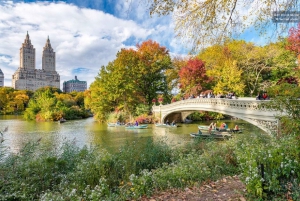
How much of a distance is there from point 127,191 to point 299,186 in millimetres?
2396

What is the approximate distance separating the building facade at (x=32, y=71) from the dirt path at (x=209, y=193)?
4681 inches

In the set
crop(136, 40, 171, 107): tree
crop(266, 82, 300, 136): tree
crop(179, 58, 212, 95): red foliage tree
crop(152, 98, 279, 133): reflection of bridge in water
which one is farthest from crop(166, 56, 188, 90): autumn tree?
crop(266, 82, 300, 136): tree

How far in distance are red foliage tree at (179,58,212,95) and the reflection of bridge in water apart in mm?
4396

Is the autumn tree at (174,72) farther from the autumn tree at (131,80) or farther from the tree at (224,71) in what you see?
the tree at (224,71)

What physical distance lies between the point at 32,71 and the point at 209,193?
5048 inches

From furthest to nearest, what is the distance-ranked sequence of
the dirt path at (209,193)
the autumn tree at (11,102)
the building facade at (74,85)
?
1. the building facade at (74,85)
2. the autumn tree at (11,102)
3. the dirt path at (209,193)

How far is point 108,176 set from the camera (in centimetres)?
495

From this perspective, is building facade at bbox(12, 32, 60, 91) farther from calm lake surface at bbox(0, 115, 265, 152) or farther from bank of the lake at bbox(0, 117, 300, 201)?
bank of the lake at bbox(0, 117, 300, 201)

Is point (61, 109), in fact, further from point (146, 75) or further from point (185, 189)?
point (185, 189)

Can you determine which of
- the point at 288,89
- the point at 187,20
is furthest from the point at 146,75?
the point at 288,89

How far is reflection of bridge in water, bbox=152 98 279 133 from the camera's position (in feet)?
37.2

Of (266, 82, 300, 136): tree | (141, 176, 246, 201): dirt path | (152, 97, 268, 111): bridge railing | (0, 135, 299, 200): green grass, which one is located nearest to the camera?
(0, 135, 299, 200): green grass

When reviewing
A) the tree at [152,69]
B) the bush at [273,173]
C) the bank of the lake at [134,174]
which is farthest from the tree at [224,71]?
the bush at [273,173]

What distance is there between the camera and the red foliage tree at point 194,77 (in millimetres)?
25906
